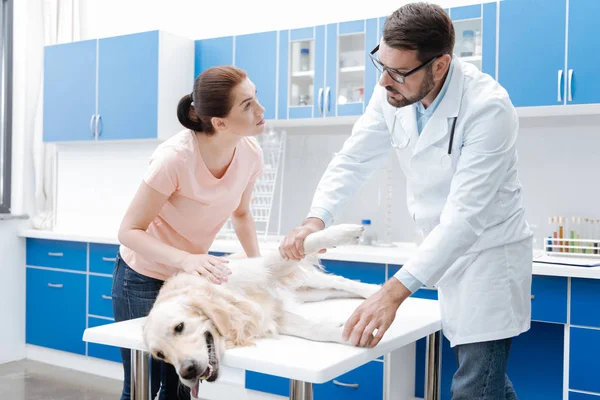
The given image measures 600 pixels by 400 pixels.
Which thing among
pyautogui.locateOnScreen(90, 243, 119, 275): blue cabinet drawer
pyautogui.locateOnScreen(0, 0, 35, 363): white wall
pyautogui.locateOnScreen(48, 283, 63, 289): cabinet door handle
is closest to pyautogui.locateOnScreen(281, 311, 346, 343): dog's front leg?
pyautogui.locateOnScreen(90, 243, 119, 275): blue cabinet drawer

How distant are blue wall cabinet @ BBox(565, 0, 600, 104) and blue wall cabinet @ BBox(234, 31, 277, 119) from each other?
159 cm

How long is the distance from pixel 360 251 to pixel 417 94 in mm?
1635

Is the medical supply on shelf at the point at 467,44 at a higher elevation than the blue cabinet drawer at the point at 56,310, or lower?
higher

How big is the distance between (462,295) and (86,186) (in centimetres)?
334

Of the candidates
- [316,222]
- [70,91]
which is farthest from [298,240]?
[70,91]

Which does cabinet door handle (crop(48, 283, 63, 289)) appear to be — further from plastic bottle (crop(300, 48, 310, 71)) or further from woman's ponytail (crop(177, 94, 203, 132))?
woman's ponytail (crop(177, 94, 203, 132))

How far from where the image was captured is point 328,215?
1.77 meters

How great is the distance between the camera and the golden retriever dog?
4.38ft

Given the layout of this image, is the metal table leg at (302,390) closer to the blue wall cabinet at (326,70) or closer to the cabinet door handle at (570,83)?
the cabinet door handle at (570,83)

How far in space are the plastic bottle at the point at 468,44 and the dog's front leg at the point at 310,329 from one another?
2.05 meters

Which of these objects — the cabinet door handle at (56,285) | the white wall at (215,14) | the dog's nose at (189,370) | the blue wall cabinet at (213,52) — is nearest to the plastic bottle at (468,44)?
the white wall at (215,14)

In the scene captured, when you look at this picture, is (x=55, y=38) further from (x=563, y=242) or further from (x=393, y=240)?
(x=563, y=242)

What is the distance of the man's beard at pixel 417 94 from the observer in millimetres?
1550

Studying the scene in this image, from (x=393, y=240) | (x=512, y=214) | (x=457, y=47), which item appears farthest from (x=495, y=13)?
(x=512, y=214)
